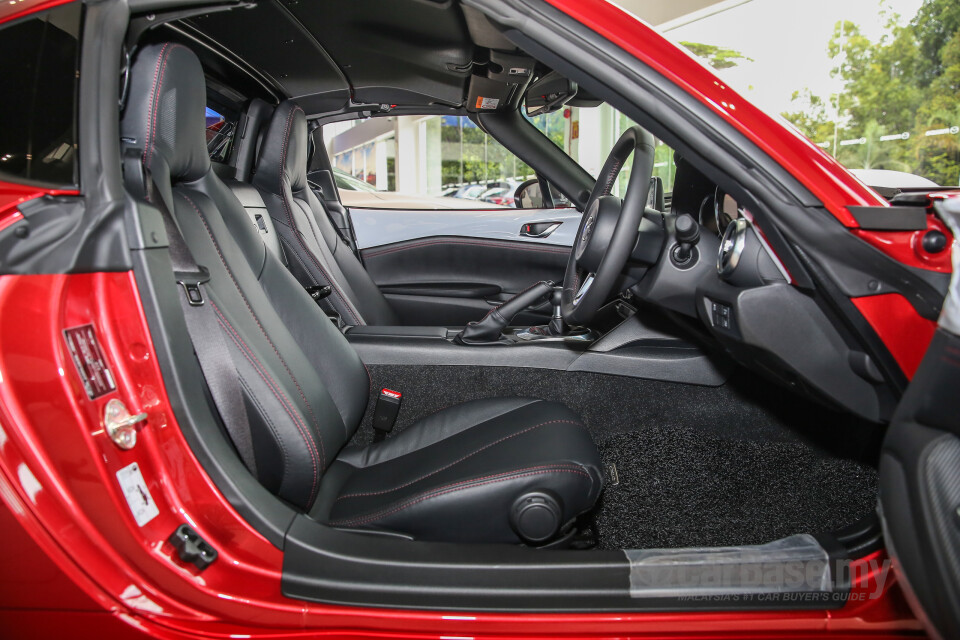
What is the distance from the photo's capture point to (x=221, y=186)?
1.50 meters

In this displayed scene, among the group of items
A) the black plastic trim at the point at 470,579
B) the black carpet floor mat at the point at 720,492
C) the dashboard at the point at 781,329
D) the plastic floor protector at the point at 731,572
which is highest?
the dashboard at the point at 781,329

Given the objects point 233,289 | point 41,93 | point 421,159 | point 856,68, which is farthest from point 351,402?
point 421,159

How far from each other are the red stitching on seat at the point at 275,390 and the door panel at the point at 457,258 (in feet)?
5.66

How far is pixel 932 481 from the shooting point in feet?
2.43

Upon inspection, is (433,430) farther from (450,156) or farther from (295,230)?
(450,156)

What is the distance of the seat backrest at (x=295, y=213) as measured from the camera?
226cm

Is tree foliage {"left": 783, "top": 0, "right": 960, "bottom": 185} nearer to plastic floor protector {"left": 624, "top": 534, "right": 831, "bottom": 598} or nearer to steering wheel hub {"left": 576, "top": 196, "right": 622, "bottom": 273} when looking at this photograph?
steering wheel hub {"left": 576, "top": 196, "right": 622, "bottom": 273}

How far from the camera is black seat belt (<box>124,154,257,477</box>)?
43.6 inches

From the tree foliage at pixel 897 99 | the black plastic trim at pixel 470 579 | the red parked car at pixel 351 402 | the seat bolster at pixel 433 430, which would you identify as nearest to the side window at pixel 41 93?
the red parked car at pixel 351 402

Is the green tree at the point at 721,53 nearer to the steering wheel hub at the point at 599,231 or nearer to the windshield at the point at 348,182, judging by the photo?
the windshield at the point at 348,182

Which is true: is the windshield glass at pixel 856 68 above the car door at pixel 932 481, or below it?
above

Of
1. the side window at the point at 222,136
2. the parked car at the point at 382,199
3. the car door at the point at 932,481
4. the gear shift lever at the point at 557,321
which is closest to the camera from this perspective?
the car door at the point at 932,481

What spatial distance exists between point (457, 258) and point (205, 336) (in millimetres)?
1959

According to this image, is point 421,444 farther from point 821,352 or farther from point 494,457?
point 821,352
